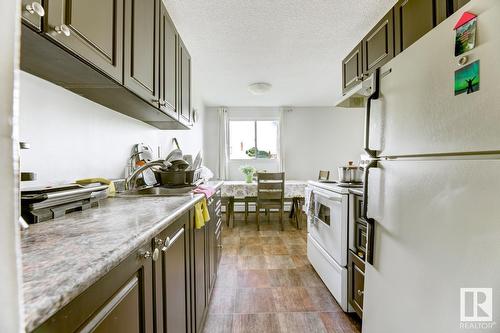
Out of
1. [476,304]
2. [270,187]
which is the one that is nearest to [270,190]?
[270,187]

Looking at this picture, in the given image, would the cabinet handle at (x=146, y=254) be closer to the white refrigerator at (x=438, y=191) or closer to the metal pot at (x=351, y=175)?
the white refrigerator at (x=438, y=191)

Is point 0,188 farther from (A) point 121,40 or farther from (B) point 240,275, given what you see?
(B) point 240,275

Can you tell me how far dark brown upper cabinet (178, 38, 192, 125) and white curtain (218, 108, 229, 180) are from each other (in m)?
3.04

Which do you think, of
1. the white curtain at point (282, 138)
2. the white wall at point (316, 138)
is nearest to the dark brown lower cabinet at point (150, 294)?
the white curtain at point (282, 138)

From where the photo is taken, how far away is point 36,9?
64 centimetres

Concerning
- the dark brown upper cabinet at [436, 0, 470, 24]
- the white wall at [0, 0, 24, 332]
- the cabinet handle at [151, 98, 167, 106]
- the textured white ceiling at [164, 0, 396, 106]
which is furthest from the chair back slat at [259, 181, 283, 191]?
the white wall at [0, 0, 24, 332]

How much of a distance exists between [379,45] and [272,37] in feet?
3.33

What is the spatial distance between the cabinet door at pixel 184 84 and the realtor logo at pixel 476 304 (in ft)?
6.75

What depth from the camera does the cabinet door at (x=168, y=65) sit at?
1.63 metres

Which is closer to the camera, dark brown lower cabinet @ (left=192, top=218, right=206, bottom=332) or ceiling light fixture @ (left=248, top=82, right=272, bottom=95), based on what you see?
dark brown lower cabinet @ (left=192, top=218, right=206, bottom=332)

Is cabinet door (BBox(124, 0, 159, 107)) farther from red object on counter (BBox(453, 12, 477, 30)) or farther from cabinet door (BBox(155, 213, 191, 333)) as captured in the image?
red object on counter (BBox(453, 12, 477, 30))

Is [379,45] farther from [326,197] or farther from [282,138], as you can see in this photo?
[282,138]

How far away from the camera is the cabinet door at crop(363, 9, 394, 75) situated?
1.75 m

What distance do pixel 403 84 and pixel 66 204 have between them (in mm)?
1527
